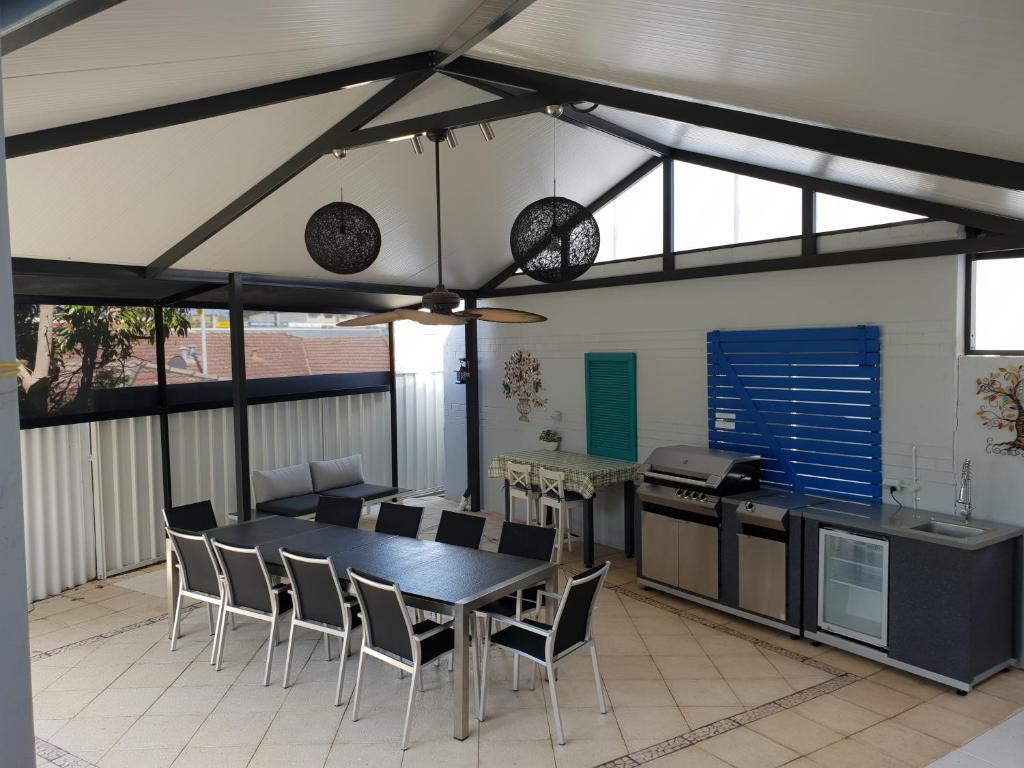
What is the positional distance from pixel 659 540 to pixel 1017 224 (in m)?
3.32

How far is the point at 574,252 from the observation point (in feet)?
12.8

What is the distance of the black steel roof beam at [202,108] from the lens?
12.2 feet

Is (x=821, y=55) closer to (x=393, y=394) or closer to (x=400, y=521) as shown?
(x=400, y=521)

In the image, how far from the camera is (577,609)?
4.09m

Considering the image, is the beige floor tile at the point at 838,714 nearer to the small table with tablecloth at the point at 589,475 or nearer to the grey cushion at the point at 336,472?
the small table with tablecloth at the point at 589,475

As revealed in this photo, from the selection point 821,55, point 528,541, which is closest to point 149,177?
point 528,541

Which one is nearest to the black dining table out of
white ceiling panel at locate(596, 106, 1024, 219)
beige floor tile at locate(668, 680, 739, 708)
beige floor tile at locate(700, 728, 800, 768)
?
beige floor tile at locate(668, 680, 739, 708)

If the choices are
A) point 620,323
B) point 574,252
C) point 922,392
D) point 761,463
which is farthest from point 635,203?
point 574,252

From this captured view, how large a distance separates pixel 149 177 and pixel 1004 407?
5.64 meters

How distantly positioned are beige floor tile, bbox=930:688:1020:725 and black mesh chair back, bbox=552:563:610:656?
210 centimetres

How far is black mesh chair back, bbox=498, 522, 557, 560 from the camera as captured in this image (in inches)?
191

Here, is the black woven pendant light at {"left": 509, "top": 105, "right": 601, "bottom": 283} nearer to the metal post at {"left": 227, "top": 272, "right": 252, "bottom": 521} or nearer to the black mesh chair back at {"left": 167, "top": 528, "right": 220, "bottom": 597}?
the black mesh chair back at {"left": 167, "top": 528, "right": 220, "bottom": 597}

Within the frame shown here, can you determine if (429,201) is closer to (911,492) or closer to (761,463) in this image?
(761,463)

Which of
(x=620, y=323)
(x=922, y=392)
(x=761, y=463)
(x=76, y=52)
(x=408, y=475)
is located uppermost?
(x=76, y=52)
